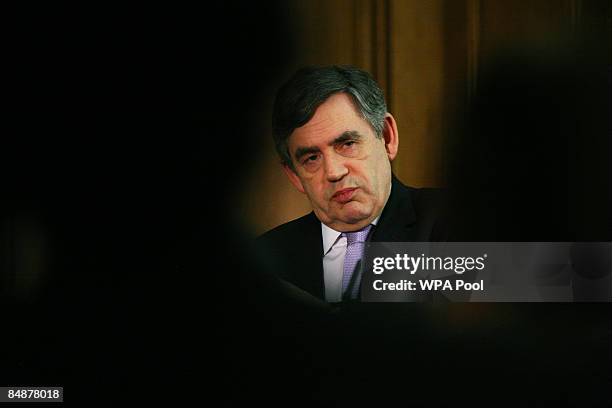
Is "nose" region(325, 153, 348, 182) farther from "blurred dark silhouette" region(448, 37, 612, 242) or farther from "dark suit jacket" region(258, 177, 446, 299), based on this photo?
"blurred dark silhouette" region(448, 37, 612, 242)

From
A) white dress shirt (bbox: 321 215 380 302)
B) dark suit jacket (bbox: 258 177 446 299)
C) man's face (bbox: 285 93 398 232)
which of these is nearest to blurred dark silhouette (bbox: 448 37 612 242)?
dark suit jacket (bbox: 258 177 446 299)

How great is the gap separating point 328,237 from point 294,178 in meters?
0.18

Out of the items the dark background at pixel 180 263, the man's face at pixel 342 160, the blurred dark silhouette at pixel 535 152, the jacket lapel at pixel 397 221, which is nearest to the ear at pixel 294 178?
the man's face at pixel 342 160

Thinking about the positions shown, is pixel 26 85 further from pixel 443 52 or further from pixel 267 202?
pixel 443 52

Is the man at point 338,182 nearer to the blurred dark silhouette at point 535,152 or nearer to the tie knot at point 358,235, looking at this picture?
the tie knot at point 358,235

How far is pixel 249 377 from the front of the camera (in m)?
2.31

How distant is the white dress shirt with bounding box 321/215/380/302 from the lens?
229 centimetres

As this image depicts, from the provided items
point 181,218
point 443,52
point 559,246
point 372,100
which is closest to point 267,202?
point 181,218

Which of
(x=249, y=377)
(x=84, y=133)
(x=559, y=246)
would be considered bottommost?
(x=249, y=377)

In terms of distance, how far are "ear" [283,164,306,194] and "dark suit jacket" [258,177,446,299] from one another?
7cm

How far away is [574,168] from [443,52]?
454 millimetres

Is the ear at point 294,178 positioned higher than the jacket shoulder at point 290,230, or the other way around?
the ear at point 294,178

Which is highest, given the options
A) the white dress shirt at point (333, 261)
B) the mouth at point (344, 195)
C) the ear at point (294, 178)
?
the ear at point (294, 178)

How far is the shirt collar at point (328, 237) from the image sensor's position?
2305mm
